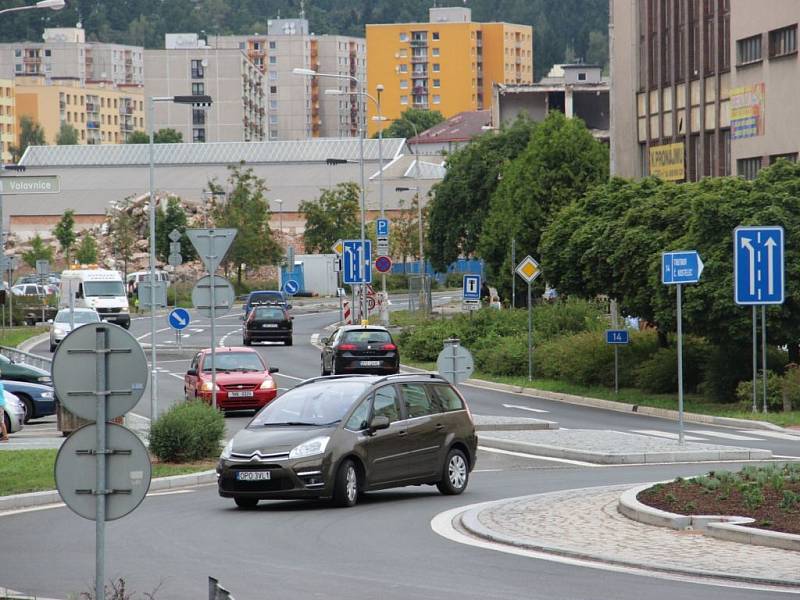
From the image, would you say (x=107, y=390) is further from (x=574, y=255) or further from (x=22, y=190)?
(x=574, y=255)

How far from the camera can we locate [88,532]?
16.5 m

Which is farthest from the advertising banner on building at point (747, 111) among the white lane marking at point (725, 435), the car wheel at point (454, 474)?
the car wheel at point (454, 474)

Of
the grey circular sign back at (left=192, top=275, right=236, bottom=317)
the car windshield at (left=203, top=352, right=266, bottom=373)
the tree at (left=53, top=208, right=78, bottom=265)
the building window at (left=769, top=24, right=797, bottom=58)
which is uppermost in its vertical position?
the building window at (left=769, top=24, right=797, bottom=58)

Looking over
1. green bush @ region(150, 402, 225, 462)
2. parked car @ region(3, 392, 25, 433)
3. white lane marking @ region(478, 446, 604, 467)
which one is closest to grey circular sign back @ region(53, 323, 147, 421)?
green bush @ region(150, 402, 225, 462)

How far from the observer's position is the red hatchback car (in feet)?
112

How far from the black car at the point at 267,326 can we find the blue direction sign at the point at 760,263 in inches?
1408

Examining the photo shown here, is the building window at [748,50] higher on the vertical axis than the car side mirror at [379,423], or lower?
higher

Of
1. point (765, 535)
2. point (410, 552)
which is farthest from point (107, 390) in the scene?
point (765, 535)

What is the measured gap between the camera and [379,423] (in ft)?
61.2

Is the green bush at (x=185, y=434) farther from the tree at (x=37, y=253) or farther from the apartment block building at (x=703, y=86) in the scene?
the tree at (x=37, y=253)

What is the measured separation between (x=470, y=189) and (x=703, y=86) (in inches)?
1122

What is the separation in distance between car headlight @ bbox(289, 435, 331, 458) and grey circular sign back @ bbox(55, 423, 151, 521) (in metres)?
8.24

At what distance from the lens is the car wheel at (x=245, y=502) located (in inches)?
723

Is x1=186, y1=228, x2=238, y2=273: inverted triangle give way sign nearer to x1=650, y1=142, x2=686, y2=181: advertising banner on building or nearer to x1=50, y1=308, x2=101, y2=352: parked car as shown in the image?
x1=50, y1=308, x2=101, y2=352: parked car
